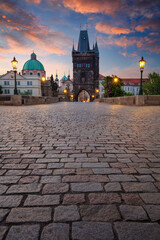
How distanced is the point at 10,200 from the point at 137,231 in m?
1.09

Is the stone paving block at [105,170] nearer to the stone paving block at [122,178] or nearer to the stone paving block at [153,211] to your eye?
the stone paving block at [122,178]

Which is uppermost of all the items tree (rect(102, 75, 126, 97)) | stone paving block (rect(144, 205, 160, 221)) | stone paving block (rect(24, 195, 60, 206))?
tree (rect(102, 75, 126, 97))

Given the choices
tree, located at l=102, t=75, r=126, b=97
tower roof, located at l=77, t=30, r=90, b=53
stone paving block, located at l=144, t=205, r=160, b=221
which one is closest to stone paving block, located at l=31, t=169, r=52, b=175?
stone paving block, located at l=144, t=205, r=160, b=221

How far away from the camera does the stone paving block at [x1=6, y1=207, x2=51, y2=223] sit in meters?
1.28

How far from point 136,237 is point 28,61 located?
81785mm

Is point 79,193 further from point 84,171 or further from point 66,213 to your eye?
point 84,171

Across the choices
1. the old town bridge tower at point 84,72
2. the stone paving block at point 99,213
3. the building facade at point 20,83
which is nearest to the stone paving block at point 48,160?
the stone paving block at point 99,213

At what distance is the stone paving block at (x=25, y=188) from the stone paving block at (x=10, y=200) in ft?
0.32

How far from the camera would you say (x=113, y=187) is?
1.75 metres

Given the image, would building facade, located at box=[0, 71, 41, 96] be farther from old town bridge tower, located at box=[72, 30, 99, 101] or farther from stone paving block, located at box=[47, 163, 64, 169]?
stone paving block, located at box=[47, 163, 64, 169]

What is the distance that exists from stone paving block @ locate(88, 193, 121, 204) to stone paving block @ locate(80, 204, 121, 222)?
7 cm

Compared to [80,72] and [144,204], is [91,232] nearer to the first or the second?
[144,204]

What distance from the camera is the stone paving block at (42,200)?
1.49m

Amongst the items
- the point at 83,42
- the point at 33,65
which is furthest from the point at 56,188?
the point at 83,42
